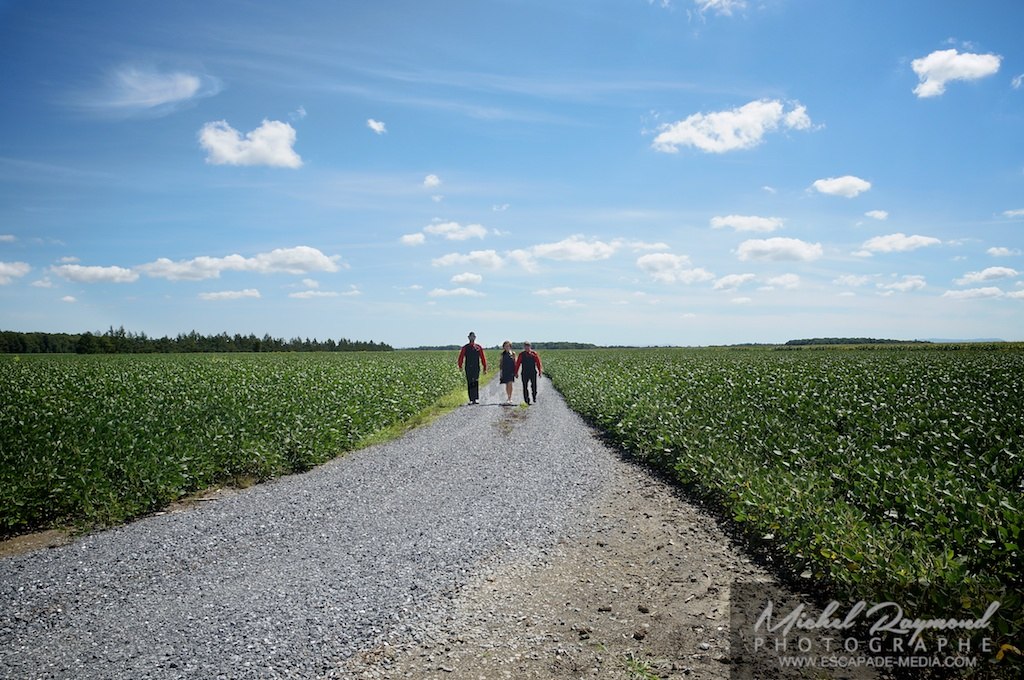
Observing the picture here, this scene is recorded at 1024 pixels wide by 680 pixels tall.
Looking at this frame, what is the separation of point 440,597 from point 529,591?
94cm

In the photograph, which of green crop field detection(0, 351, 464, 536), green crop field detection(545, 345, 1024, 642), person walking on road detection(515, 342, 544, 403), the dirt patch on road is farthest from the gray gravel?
person walking on road detection(515, 342, 544, 403)

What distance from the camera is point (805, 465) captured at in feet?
29.1

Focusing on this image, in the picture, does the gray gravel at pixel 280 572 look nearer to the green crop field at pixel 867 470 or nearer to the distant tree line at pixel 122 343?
the green crop field at pixel 867 470

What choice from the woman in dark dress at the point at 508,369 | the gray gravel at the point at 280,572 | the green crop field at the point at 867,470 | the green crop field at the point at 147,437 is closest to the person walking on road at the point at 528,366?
the woman in dark dress at the point at 508,369

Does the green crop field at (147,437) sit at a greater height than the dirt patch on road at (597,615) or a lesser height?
greater

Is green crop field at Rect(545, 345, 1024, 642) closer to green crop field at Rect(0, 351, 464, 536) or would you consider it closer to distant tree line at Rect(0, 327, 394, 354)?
green crop field at Rect(0, 351, 464, 536)

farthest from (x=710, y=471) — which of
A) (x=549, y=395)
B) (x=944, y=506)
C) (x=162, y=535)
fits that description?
(x=549, y=395)

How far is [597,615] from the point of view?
5379 millimetres

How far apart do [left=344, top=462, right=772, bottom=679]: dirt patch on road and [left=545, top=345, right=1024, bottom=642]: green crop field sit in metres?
1.00

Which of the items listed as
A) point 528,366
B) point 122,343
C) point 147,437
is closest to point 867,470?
point 147,437

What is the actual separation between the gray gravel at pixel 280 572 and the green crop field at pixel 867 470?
2.46 meters

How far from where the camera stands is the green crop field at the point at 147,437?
8.88m


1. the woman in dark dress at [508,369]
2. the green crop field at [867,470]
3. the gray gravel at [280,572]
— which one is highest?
the woman in dark dress at [508,369]

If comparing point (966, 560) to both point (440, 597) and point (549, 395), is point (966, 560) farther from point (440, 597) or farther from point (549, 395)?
point (549, 395)
